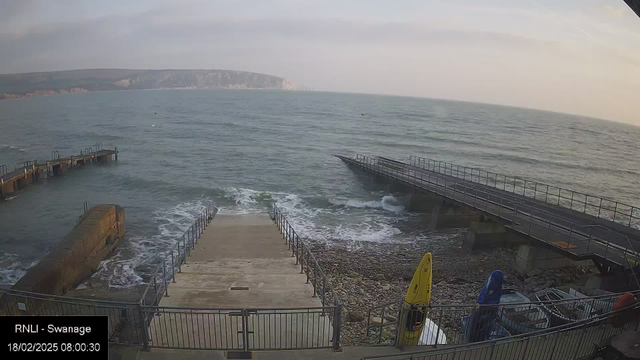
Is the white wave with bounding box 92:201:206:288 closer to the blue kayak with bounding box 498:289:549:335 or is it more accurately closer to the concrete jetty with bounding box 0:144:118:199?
the concrete jetty with bounding box 0:144:118:199

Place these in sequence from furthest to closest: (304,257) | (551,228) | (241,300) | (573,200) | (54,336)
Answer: (573,200) < (551,228) < (304,257) < (241,300) < (54,336)

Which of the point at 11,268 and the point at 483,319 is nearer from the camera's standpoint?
the point at 483,319

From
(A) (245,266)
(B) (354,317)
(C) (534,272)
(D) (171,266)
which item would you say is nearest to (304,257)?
(A) (245,266)

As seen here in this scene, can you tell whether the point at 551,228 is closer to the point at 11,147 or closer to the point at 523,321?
the point at 523,321

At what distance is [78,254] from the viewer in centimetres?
1686

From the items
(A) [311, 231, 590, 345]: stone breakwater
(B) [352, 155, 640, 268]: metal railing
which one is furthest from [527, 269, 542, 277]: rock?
(B) [352, 155, 640, 268]: metal railing

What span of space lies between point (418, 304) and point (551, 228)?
13538mm

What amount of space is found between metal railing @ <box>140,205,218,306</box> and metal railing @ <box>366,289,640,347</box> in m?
5.33

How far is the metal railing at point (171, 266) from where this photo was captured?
1000 cm

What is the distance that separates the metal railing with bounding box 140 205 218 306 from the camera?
394 inches

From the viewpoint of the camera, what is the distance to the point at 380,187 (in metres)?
35.8

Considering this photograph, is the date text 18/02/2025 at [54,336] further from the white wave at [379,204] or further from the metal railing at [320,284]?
the white wave at [379,204]

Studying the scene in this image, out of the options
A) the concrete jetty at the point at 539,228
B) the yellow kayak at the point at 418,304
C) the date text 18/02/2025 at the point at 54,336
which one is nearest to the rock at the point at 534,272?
the concrete jetty at the point at 539,228

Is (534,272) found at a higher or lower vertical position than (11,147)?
lower
